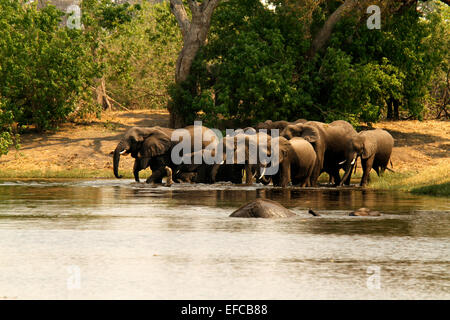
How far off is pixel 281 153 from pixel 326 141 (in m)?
3.18

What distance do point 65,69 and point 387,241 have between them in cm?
2727

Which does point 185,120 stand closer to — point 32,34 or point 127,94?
point 32,34

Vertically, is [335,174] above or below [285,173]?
below

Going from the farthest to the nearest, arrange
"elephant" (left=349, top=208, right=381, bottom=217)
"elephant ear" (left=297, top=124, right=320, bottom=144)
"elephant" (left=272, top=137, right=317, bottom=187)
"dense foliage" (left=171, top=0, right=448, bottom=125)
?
1. "dense foliage" (left=171, top=0, right=448, bottom=125)
2. "elephant ear" (left=297, top=124, right=320, bottom=144)
3. "elephant" (left=272, top=137, right=317, bottom=187)
4. "elephant" (left=349, top=208, right=381, bottom=217)

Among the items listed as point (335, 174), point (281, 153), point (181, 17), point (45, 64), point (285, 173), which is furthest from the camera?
point (181, 17)

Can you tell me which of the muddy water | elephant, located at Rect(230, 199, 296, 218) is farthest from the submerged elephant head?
elephant, located at Rect(230, 199, 296, 218)

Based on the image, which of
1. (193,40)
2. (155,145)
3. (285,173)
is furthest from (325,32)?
→ (285,173)

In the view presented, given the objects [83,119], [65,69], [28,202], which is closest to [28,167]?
[65,69]

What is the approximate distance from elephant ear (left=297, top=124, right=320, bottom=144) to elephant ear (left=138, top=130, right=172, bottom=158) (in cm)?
439

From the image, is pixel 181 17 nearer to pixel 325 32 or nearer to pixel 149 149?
pixel 325 32

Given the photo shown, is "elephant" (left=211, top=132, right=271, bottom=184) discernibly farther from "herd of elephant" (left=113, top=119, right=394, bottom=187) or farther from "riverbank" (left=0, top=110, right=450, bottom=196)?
"riverbank" (left=0, top=110, right=450, bottom=196)

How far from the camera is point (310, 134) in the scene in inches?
1091

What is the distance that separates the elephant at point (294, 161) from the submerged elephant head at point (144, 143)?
12.8 feet

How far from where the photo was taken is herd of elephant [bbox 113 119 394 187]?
26328 mm
